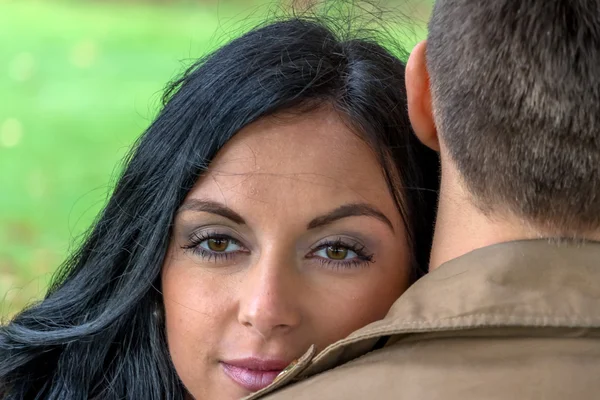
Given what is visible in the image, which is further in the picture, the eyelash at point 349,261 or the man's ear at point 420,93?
the eyelash at point 349,261

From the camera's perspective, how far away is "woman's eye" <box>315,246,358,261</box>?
178 cm

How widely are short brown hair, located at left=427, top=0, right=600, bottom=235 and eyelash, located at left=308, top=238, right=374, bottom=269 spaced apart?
471 mm

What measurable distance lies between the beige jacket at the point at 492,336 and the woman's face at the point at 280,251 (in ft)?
1.28

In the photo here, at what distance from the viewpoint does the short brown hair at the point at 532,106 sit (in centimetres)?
126

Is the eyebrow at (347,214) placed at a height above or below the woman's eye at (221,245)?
above

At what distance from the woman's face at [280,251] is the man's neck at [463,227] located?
0.31 metres

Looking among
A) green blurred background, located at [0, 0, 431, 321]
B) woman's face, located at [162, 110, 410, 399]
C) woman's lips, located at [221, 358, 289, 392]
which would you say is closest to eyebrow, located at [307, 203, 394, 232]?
woman's face, located at [162, 110, 410, 399]

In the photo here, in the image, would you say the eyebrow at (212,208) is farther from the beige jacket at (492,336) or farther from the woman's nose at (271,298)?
the beige jacket at (492,336)

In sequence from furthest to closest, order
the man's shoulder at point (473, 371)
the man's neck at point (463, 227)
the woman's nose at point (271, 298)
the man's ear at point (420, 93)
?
the woman's nose at point (271, 298)
the man's ear at point (420, 93)
the man's neck at point (463, 227)
the man's shoulder at point (473, 371)

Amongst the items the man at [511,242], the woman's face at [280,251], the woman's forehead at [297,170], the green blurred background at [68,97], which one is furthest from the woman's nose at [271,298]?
the green blurred background at [68,97]

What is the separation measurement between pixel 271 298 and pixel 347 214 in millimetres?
236

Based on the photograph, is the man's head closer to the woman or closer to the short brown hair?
the short brown hair

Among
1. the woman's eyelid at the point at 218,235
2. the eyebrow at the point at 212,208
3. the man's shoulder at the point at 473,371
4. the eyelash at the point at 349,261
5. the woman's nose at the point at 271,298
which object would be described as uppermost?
the eyebrow at the point at 212,208

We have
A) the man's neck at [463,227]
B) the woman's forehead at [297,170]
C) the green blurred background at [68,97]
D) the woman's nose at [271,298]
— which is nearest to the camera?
the man's neck at [463,227]
